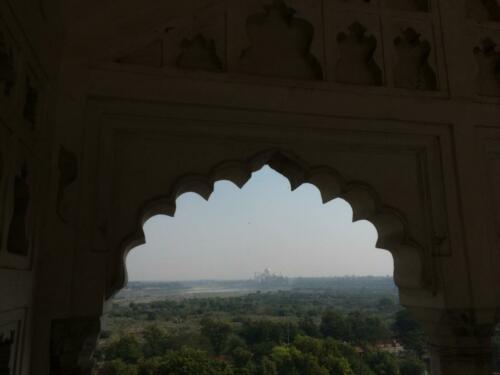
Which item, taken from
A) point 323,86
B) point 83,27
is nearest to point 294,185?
point 323,86

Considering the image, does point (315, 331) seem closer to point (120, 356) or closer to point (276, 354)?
point (276, 354)

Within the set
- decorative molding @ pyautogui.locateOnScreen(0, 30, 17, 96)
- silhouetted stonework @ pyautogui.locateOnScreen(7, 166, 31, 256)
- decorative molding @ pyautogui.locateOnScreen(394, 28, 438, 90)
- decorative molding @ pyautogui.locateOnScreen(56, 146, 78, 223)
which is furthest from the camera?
decorative molding @ pyautogui.locateOnScreen(394, 28, 438, 90)

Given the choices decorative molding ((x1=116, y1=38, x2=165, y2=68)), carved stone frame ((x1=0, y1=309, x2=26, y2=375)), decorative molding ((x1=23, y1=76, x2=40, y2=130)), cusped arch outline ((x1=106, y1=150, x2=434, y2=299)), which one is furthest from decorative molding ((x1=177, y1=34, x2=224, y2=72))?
carved stone frame ((x1=0, y1=309, x2=26, y2=375))

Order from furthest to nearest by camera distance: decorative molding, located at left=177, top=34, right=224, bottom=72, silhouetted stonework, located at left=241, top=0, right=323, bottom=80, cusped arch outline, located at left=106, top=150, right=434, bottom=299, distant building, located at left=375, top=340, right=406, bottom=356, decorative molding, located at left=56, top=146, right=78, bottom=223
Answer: distant building, located at left=375, top=340, right=406, bottom=356
silhouetted stonework, located at left=241, top=0, right=323, bottom=80
decorative molding, located at left=177, top=34, right=224, bottom=72
cusped arch outline, located at left=106, top=150, right=434, bottom=299
decorative molding, located at left=56, top=146, right=78, bottom=223

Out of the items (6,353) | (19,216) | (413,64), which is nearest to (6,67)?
(19,216)

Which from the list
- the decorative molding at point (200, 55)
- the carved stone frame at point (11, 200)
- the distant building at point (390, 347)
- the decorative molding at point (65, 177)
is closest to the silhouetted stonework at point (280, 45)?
→ the decorative molding at point (200, 55)

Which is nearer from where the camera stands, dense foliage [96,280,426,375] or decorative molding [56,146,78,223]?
decorative molding [56,146,78,223]

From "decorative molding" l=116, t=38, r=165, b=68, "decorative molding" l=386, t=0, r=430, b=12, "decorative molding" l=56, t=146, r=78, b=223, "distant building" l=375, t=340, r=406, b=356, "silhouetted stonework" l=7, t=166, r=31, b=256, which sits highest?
"decorative molding" l=386, t=0, r=430, b=12

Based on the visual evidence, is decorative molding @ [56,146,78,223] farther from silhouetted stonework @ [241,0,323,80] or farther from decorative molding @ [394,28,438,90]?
decorative molding @ [394,28,438,90]
